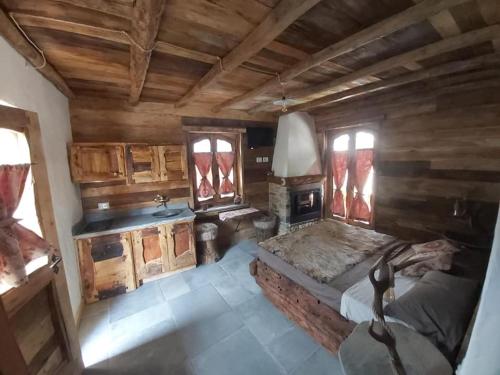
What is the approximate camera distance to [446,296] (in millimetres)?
1333

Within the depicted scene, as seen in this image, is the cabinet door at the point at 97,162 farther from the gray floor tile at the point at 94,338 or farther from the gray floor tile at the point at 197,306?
the gray floor tile at the point at 197,306

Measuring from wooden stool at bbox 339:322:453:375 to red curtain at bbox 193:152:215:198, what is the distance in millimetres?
3139

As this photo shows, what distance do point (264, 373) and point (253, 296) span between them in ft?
3.06

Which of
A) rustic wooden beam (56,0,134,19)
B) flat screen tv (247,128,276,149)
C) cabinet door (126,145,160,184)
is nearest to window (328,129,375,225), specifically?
flat screen tv (247,128,276,149)

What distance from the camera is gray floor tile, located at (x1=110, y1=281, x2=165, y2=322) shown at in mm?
2391

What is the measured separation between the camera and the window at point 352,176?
11.6ft

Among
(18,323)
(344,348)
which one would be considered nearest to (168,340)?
(18,323)

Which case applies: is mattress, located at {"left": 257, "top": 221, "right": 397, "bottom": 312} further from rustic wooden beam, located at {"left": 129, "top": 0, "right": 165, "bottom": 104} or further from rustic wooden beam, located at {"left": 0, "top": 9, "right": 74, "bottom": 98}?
rustic wooden beam, located at {"left": 0, "top": 9, "right": 74, "bottom": 98}

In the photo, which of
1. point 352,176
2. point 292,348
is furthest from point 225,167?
point 292,348

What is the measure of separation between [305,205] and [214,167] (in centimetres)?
193

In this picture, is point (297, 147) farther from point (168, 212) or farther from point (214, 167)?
point (168, 212)

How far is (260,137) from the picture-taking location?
14.1 ft

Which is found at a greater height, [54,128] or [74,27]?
[74,27]

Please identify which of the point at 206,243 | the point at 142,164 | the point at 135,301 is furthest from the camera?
the point at 206,243
